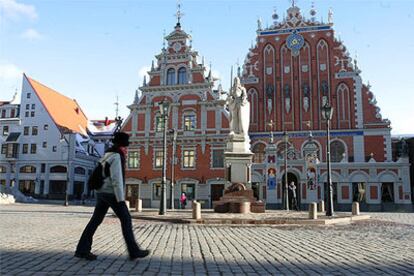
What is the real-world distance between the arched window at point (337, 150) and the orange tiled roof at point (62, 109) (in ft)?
108

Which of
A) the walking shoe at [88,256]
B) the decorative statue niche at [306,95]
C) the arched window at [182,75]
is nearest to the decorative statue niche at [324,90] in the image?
the decorative statue niche at [306,95]

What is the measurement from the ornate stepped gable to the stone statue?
19941mm

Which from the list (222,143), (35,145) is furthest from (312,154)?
(35,145)

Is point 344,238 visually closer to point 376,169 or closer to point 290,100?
point 376,169

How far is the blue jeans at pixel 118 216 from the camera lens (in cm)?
629

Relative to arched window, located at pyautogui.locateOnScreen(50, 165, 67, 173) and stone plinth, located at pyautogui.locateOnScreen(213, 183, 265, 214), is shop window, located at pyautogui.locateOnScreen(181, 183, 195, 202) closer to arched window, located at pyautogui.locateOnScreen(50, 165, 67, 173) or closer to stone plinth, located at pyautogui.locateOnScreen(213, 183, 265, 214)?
arched window, located at pyautogui.locateOnScreen(50, 165, 67, 173)

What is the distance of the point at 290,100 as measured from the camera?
39531 mm

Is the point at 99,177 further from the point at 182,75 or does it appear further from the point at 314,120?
the point at 314,120

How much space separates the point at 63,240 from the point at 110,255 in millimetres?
2882

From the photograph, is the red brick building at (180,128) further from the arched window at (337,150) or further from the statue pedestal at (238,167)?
the statue pedestal at (238,167)

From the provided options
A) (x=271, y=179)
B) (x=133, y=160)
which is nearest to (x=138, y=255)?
(x=271, y=179)

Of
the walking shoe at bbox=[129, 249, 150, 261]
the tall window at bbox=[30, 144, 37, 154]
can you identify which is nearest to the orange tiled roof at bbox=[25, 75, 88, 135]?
the tall window at bbox=[30, 144, 37, 154]

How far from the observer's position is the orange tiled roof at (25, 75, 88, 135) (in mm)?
50125

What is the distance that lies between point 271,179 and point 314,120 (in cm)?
783
